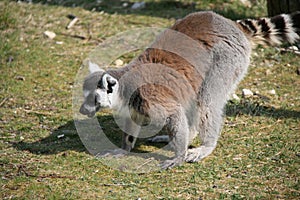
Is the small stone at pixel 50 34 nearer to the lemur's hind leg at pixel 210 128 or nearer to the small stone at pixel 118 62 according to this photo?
the small stone at pixel 118 62

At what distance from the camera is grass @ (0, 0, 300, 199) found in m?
4.53

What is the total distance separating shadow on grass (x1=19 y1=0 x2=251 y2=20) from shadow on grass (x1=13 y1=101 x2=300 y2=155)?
9.17ft

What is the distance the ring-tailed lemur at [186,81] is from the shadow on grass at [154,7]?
A: 320cm

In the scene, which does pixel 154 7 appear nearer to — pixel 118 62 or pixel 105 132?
pixel 118 62

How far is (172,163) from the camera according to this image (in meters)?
5.00

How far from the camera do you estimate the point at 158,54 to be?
5.35 metres

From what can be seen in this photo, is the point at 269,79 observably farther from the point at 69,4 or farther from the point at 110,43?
the point at 69,4

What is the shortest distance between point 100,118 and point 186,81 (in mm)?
1481

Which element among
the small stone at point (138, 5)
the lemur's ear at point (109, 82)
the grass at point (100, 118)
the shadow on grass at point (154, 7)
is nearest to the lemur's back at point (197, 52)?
the lemur's ear at point (109, 82)

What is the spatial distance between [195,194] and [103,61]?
3749 millimetres

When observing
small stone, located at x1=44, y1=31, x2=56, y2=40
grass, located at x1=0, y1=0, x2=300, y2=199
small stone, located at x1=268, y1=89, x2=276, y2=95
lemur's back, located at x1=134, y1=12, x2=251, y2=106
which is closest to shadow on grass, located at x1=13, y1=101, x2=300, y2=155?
grass, located at x1=0, y1=0, x2=300, y2=199

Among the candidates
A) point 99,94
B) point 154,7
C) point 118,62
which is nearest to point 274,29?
point 99,94

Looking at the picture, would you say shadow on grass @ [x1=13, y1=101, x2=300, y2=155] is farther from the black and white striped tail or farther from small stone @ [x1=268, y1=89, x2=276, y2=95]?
the black and white striped tail

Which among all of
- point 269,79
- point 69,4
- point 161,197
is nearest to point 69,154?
point 161,197
